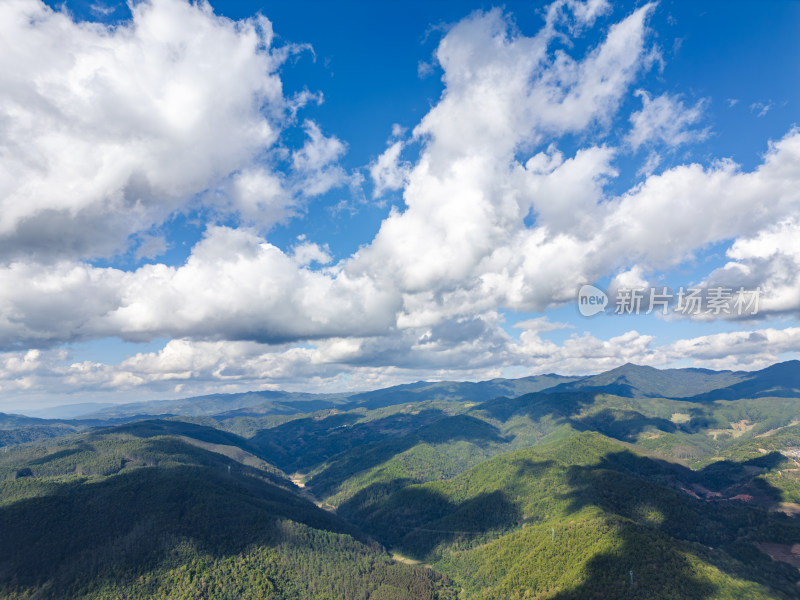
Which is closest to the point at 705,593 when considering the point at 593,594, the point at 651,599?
the point at 651,599

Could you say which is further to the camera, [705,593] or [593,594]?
[593,594]

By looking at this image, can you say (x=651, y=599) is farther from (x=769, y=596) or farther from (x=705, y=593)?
(x=769, y=596)

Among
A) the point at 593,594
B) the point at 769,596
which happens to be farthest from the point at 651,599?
the point at 769,596

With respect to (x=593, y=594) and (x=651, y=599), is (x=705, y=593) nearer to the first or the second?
(x=651, y=599)

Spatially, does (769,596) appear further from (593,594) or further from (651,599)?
(593,594)

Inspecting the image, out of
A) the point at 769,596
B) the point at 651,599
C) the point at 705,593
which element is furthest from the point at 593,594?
the point at 769,596

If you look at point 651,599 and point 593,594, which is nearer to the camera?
point 651,599
